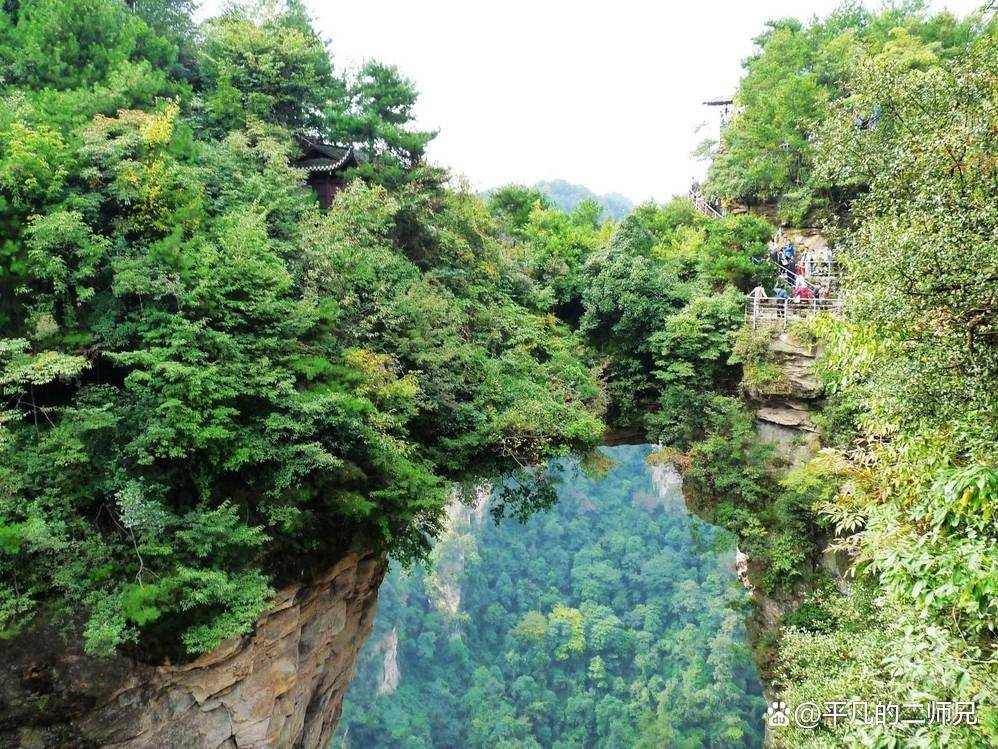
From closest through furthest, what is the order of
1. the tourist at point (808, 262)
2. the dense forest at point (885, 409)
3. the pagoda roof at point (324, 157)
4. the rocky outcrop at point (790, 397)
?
the dense forest at point (885, 409) < the rocky outcrop at point (790, 397) < the pagoda roof at point (324, 157) < the tourist at point (808, 262)

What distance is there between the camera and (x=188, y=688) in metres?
6.95

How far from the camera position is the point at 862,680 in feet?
18.4

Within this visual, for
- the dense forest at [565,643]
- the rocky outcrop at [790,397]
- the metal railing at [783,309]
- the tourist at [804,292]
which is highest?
the tourist at [804,292]

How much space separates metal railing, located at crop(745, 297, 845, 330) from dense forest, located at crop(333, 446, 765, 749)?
16765 millimetres

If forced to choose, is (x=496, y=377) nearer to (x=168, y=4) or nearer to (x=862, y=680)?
(x=862, y=680)

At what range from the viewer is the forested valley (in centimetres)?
464

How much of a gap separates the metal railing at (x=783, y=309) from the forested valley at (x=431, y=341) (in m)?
0.38

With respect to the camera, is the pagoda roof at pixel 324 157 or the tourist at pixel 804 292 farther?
the pagoda roof at pixel 324 157

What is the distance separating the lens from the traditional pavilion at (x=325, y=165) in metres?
12.9

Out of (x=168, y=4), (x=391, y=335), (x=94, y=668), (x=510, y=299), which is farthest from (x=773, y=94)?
(x=94, y=668)

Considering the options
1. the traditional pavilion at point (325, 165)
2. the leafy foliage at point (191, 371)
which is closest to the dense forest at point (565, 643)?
the traditional pavilion at point (325, 165)

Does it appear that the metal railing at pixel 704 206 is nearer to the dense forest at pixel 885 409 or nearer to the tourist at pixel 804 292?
the dense forest at pixel 885 409

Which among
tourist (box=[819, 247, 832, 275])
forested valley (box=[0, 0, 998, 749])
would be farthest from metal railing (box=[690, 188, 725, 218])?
tourist (box=[819, 247, 832, 275])

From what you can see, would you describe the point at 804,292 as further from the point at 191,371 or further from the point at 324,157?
the point at 191,371
